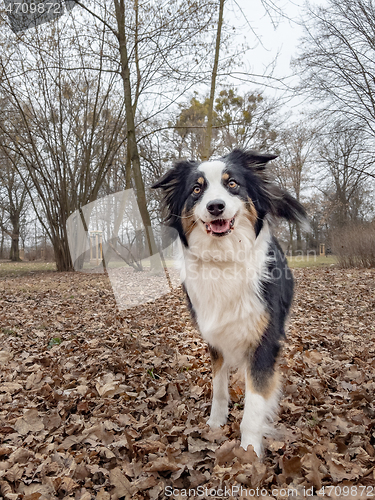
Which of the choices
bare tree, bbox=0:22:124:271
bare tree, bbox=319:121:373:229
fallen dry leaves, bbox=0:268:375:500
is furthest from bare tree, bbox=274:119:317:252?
fallen dry leaves, bbox=0:268:375:500

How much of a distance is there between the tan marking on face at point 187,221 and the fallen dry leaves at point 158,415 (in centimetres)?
146

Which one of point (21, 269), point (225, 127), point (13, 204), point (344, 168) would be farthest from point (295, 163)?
point (13, 204)

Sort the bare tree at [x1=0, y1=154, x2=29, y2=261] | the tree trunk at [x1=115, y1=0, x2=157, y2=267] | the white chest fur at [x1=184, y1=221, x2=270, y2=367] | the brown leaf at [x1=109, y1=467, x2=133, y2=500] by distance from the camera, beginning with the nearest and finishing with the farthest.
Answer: the brown leaf at [x1=109, y1=467, x2=133, y2=500] < the white chest fur at [x1=184, y1=221, x2=270, y2=367] < the tree trunk at [x1=115, y1=0, x2=157, y2=267] < the bare tree at [x1=0, y1=154, x2=29, y2=261]

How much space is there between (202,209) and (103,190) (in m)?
21.0

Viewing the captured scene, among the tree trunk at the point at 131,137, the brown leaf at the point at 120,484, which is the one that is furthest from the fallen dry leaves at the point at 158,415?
the tree trunk at the point at 131,137

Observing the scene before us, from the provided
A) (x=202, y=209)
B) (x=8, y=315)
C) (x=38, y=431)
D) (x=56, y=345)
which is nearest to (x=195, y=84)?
(x=8, y=315)

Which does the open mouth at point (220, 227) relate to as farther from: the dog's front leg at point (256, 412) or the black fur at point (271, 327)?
the dog's front leg at point (256, 412)

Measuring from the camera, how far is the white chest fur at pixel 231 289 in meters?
2.41

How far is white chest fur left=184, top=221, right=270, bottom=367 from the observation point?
2.41 metres

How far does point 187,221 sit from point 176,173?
438 mm

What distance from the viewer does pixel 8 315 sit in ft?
21.5

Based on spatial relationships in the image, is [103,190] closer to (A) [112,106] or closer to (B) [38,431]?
(A) [112,106]

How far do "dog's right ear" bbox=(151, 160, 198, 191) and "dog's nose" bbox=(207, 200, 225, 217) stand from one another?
551 mm

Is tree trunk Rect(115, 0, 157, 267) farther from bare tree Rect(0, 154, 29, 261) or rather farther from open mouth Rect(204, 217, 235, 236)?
bare tree Rect(0, 154, 29, 261)
